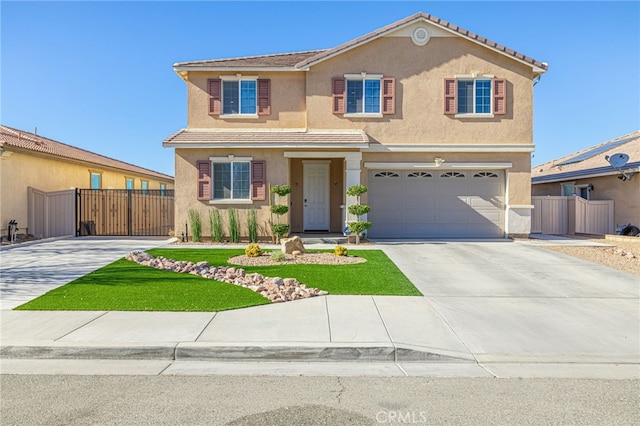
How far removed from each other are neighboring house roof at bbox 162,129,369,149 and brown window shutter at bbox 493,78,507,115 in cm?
514

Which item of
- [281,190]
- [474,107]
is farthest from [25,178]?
[474,107]

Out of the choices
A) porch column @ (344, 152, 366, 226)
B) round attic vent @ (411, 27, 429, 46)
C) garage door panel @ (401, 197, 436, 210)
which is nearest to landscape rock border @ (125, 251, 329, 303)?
porch column @ (344, 152, 366, 226)

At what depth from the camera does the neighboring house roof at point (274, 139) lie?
15.0m

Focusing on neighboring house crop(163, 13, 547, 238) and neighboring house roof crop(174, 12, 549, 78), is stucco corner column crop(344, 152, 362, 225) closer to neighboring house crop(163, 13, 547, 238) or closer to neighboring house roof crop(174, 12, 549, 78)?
neighboring house crop(163, 13, 547, 238)

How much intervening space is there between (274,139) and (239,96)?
267 centimetres

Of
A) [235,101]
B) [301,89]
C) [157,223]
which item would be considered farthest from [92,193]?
[301,89]

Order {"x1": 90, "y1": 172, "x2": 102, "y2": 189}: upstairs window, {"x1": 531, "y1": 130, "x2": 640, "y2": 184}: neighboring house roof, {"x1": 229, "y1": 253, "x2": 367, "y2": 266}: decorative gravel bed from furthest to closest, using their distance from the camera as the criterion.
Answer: {"x1": 90, "y1": 172, "x2": 102, "y2": 189}: upstairs window
{"x1": 531, "y1": 130, "x2": 640, "y2": 184}: neighboring house roof
{"x1": 229, "y1": 253, "x2": 367, "y2": 266}: decorative gravel bed

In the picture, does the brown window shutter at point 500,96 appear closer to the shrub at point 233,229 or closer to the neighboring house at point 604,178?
the neighboring house at point 604,178

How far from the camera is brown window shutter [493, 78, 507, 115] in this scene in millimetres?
16125

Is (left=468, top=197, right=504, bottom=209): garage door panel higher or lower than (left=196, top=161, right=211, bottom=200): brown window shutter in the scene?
lower

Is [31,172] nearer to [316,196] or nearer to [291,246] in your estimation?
[316,196]

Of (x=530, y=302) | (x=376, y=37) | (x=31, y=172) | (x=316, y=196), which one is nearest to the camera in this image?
(x=530, y=302)

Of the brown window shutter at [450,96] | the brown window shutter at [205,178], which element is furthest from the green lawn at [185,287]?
the brown window shutter at [450,96]

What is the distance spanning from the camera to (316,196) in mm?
17641
